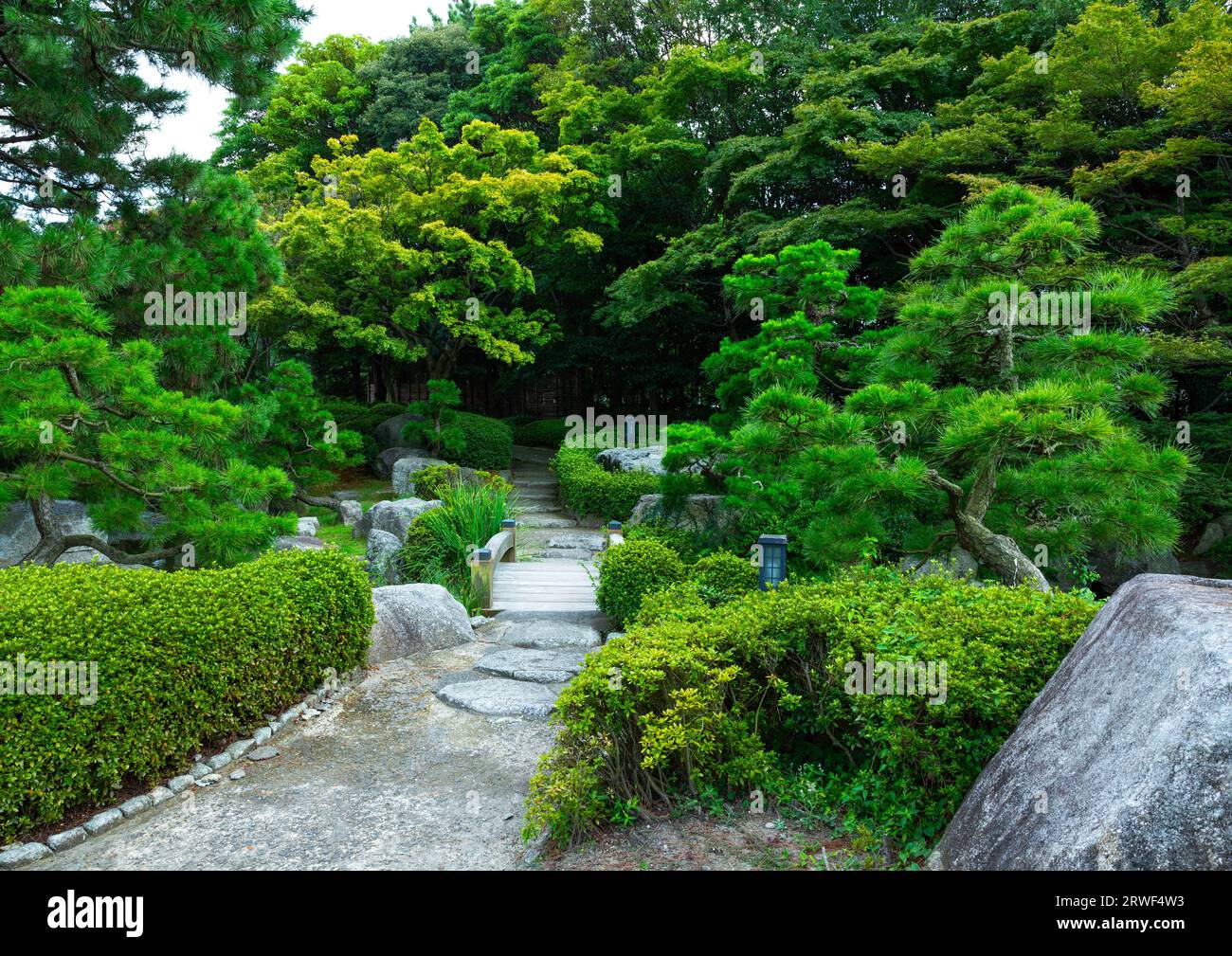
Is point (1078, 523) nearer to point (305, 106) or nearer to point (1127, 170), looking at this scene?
point (1127, 170)

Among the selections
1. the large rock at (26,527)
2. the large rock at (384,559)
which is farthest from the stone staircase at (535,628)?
the large rock at (26,527)

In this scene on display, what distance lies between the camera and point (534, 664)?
610 centimetres

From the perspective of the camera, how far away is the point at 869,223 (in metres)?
12.8

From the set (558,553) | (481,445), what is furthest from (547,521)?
(481,445)

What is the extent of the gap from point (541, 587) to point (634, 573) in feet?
6.86

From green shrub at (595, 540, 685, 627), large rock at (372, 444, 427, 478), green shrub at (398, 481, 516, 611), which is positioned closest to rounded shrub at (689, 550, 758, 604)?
green shrub at (595, 540, 685, 627)

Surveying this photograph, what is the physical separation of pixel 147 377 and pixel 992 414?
5.71 meters

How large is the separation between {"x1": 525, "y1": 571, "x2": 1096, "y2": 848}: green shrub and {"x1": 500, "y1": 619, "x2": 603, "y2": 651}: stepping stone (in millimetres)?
2803

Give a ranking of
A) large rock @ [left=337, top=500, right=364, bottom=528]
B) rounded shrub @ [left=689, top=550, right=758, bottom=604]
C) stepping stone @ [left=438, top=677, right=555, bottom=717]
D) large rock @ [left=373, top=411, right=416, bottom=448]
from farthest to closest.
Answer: large rock @ [left=373, top=411, right=416, bottom=448]
large rock @ [left=337, top=500, right=364, bottom=528]
rounded shrub @ [left=689, top=550, right=758, bottom=604]
stepping stone @ [left=438, top=677, right=555, bottom=717]

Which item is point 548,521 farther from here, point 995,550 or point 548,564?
point 995,550

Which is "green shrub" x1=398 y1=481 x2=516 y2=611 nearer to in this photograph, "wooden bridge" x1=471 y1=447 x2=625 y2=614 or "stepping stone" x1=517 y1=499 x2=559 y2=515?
"wooden bridge" x1=471 y1=447 x2=625 y2=614

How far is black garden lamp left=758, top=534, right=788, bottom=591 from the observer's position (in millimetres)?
5641
